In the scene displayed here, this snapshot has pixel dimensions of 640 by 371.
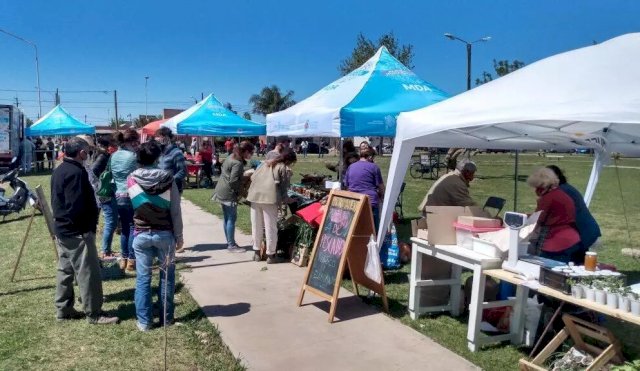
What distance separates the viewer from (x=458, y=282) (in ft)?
17.7

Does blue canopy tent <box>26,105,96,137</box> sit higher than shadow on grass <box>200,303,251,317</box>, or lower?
higher

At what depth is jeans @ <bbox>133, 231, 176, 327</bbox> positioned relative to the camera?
181 inches

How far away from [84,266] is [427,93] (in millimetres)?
5715

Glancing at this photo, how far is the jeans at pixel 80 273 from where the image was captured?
4785 millimetres

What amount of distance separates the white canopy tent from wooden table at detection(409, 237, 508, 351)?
21.9 inches

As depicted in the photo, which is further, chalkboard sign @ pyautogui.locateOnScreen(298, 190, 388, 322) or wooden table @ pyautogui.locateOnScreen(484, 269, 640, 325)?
chalkboard sign @ pyautogui.locateOnScreen(298, 190, 388, 322)

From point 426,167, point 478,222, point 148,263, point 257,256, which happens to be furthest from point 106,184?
point 426,167

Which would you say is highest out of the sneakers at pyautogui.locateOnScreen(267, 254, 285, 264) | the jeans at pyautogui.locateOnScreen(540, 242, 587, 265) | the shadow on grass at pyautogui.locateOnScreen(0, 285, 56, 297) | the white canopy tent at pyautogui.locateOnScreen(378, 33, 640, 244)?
the white canopy tent at pyautogui.locateOnScreen(378, 33, 640, 244)

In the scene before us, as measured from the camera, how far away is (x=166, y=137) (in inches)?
324

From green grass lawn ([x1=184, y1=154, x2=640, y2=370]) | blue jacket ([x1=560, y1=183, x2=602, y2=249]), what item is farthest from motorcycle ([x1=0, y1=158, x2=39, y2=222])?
blue jacket ([x1=560, y1=183, x2=602, y2=249])

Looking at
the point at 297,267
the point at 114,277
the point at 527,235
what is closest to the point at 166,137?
the point at 114,277

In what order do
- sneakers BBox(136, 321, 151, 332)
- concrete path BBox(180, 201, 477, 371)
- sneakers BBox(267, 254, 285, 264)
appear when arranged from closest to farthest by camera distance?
concrete path BBox(180, 201, 477, 371)
sneakers BBox(136, 321, 151, 332)
sneakers BBox(267, 254, 285, 264)

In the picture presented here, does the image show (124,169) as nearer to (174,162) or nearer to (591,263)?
(174,162)

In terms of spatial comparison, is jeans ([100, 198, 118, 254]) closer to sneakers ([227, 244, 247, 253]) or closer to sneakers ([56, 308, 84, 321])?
sneakers ([227, 244, 247, 253])
